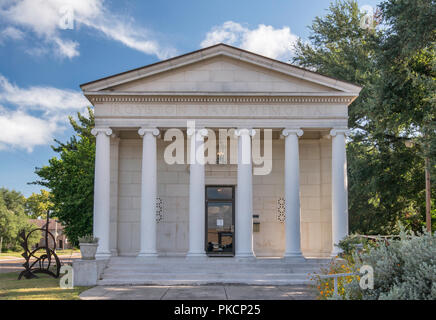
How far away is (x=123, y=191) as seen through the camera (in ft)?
76.9

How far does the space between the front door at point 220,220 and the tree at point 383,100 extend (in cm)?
854

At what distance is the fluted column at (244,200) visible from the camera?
20688 millimetres

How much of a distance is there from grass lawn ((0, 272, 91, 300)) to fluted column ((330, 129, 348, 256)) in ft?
36.0

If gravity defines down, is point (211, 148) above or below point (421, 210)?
above

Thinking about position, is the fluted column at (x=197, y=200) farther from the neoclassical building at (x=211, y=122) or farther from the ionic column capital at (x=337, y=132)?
the ionic column capital at (x=337, y=132)

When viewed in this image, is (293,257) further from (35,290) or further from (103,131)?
(35,290)

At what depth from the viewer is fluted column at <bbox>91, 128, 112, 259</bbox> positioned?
68.0 ft

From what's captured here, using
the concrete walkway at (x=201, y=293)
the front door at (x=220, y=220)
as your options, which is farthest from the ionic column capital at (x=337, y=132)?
the concrete walkway at (x=201, y=293)

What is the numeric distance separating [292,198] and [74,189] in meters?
14.9

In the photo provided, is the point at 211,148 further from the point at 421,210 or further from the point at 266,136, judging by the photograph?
the point at 421,210

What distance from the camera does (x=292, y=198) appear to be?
830 inches

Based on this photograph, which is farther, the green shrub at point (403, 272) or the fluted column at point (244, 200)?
the fluted column at point (244, 200)

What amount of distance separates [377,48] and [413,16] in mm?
2968

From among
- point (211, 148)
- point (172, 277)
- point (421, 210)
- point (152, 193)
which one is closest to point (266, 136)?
point (211, 148)
